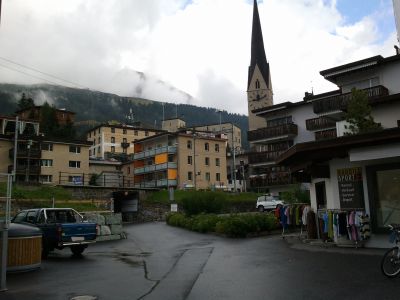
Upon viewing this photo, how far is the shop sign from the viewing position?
14945mm

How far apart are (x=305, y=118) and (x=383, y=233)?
43522mm

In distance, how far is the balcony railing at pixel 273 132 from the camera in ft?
185

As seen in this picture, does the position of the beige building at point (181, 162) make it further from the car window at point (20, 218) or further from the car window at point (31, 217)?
the car window at point (31, 217)

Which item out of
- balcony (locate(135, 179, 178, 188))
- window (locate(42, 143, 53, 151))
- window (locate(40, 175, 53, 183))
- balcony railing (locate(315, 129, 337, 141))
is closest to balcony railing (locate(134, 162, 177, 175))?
balcony (locate(135, 179, 178, 188))

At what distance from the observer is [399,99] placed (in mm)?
23984

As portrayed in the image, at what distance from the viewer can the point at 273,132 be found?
58.4 meters

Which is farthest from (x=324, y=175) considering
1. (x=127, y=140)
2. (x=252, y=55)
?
(x=127, y=140)

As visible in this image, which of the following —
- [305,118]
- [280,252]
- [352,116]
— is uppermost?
[305,118]

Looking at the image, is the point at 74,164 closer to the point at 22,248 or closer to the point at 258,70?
the point at 258,70

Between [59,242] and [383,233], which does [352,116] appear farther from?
[59,242]

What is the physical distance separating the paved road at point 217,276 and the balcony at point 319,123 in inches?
1481

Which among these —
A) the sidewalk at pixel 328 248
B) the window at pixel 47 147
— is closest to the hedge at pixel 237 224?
the sidewalk at pixel 328 248

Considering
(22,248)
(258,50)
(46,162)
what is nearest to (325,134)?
(46,162)

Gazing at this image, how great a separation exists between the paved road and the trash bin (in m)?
0.35
